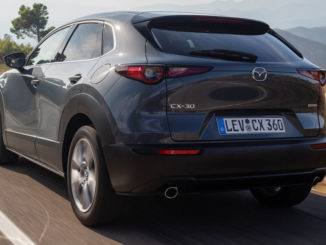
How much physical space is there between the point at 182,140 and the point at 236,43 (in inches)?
37.7

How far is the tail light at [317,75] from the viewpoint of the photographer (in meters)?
4.00

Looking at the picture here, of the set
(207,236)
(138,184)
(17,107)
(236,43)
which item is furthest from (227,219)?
(17,107)

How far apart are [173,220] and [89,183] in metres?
0.77

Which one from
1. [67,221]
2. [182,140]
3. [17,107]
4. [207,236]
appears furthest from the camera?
[17,107]

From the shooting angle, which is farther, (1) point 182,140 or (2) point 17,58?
(2) point 17,58

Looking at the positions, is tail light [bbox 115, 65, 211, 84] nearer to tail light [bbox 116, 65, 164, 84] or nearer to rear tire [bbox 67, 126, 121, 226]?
tail light [bbox 116, 65, 164, 84]

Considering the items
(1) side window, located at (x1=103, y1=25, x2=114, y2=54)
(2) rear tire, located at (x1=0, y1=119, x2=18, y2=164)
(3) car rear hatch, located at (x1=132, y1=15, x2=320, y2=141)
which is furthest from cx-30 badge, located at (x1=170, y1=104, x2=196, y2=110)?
(2) rear tire, located at (x1=0, y1=119, x2=18, y2=164)

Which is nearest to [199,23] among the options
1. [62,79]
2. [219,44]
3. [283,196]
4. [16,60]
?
[219,44]

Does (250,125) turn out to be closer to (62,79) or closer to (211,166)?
(211,166)

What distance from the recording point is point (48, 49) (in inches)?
220

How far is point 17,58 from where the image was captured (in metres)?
6.08

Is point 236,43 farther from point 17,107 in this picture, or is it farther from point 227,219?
point 17,107

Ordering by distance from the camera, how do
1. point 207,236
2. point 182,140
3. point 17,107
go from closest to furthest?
point 182,140 → point 207,236 → point 17,107

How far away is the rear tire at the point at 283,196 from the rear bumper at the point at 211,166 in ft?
3.16
